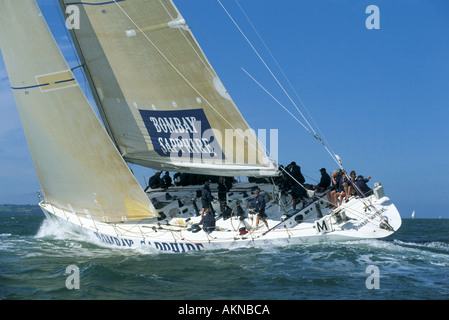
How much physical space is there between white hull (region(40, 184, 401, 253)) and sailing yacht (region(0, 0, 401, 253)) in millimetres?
31

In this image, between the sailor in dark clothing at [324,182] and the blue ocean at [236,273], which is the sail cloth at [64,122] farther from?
the sailor in dark clothing at [324,182]

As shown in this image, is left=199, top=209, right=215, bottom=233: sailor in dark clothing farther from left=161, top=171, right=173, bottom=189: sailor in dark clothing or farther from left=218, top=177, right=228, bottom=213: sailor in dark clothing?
left=161, top=171, right=173, bottom=189: sailor in dark clothing

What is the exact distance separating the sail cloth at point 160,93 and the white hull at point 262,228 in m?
1.38

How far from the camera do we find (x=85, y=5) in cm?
1348

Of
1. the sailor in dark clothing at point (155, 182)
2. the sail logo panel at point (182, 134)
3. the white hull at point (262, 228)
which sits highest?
the sail logo panel at point (182, 134)

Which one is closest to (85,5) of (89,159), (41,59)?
(41,59)

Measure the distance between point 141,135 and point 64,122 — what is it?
2220mm

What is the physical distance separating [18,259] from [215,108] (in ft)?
20.4

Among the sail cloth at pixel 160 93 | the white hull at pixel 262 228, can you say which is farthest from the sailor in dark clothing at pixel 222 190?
the sail cloth at pixel 160 93

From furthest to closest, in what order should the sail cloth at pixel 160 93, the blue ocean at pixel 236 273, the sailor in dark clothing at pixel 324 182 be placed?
the sailor in dark clothing at pixel 324 182
the sail cloth at pixel 160 93
the blue ocean at pixel 236 273

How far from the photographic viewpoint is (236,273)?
943 cm

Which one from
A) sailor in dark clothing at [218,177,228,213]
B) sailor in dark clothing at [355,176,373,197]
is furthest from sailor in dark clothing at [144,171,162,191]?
sailor in dark clothing at [355,176,373,197]

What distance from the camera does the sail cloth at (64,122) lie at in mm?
12977

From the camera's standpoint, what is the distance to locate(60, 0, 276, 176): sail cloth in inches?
475
